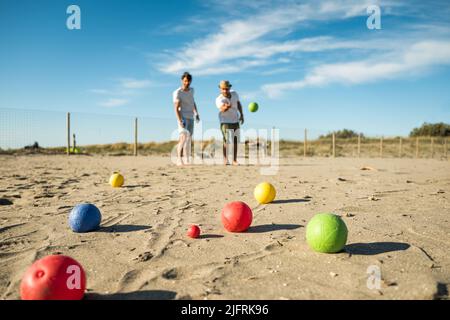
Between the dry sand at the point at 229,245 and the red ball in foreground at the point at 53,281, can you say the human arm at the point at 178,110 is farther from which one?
the red ball in foreground at the point at 53,281

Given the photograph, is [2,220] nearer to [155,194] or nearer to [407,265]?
[155,194]

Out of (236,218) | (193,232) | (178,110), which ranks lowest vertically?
(193,232)

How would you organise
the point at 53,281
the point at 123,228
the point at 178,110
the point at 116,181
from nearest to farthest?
the point at 53,281 → the point at 123,228 → the point at 116,181 → the point at 178,110

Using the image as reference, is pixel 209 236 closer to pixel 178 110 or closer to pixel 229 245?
pixel 229 245

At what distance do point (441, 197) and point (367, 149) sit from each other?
26071 millimetres

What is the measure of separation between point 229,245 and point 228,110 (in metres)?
7.03

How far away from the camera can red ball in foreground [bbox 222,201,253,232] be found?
346 cm

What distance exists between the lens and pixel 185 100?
9.41 m

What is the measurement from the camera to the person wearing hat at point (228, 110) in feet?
31.9

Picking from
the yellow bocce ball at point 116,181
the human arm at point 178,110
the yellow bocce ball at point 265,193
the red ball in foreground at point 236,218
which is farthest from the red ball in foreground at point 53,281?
the human arm at point 178,110

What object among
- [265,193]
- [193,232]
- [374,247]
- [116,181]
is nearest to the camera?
[374,247]

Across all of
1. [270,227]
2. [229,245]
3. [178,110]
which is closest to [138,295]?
[229,245]

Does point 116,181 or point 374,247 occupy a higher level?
point 116,181

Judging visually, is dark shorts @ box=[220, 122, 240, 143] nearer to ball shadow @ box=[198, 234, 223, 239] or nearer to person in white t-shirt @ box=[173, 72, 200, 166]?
person in white t-shirt @ box=[173, 72, 200, 166]
